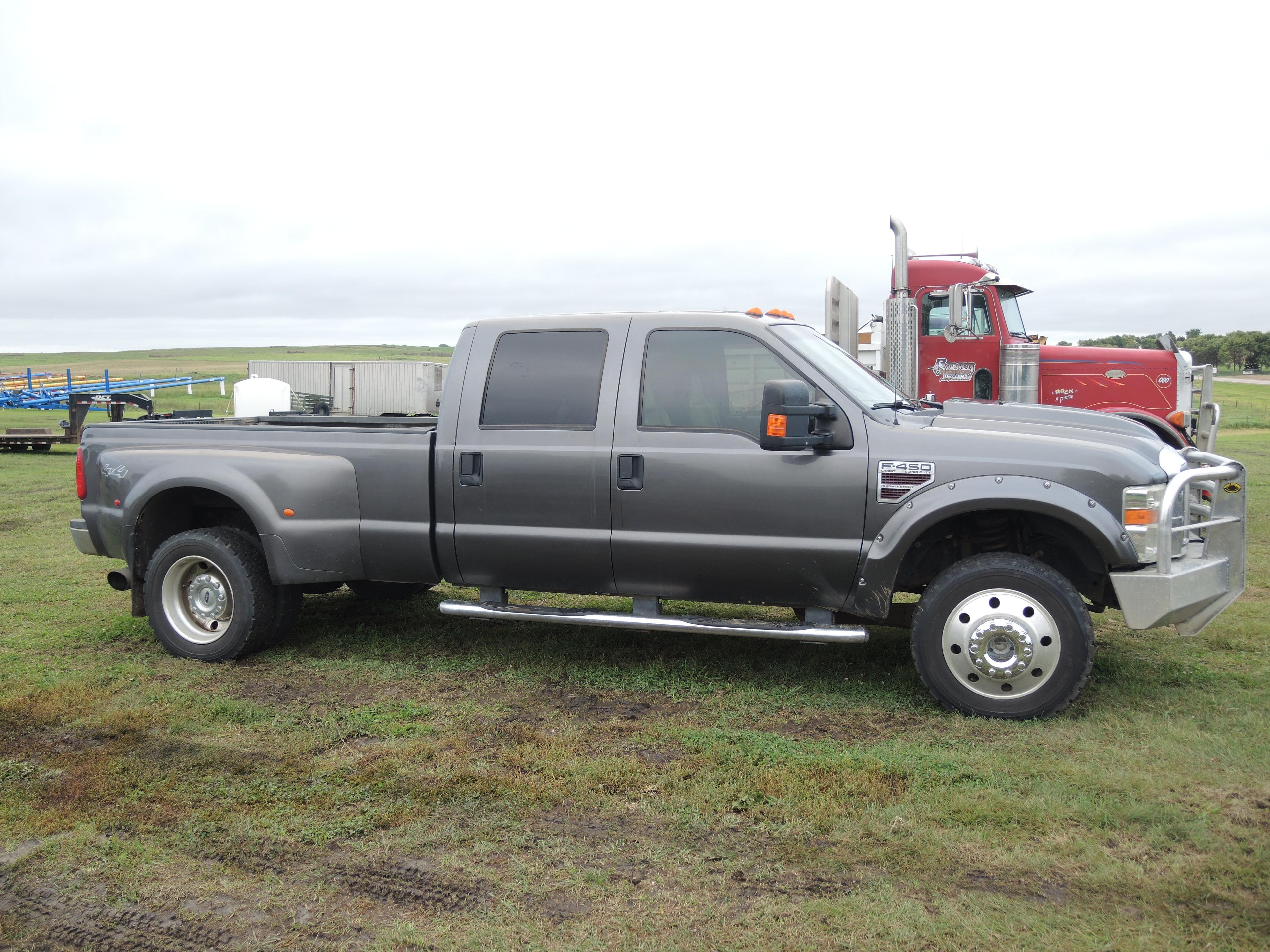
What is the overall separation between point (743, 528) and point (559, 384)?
1.30 meters

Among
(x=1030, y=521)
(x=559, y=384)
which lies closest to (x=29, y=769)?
(x=559, y=384)

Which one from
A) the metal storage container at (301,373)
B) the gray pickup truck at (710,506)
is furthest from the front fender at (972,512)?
the metal storage container at (301,373)

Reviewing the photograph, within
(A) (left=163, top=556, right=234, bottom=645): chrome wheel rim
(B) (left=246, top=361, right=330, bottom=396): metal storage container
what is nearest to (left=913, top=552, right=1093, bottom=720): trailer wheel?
(A) (left=163, top=556, right=234, bottom=645): chrome wheel rim

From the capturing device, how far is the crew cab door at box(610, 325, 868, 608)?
16.1ft

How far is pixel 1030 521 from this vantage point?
16.3 feet

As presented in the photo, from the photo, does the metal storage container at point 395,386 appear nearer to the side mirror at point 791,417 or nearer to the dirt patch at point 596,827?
the side mirror at point 791,417

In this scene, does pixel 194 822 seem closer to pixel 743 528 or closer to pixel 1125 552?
pixel 743 528

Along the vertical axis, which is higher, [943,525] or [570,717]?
[943,525]

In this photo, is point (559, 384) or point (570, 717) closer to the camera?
point (570, 717)

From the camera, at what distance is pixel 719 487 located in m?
5.03

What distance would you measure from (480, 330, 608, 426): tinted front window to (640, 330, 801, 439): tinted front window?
30 cm

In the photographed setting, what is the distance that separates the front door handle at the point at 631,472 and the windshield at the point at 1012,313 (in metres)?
6.88

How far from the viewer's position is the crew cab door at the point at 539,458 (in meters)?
5.28

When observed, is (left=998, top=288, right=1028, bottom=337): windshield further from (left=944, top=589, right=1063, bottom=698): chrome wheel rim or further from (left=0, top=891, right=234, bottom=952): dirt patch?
(left=0, top=891, right=234, bottom=952): dirt patch
